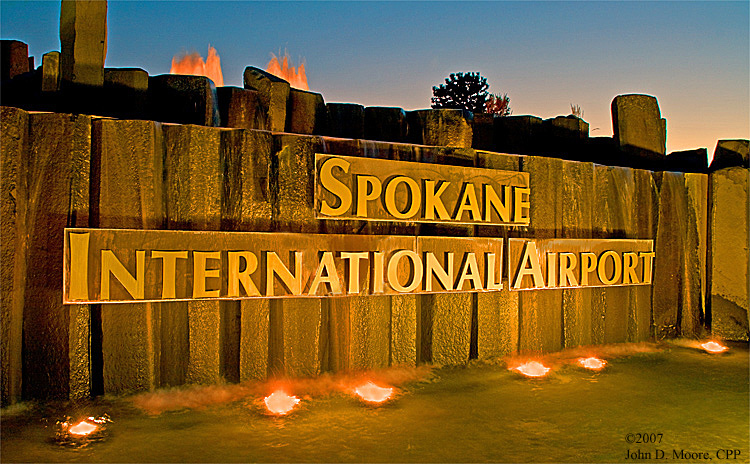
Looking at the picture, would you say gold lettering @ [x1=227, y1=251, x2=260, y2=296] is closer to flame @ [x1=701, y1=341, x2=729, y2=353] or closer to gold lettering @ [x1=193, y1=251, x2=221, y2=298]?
gold lettering @ [x1=193, y1=251, x2=221, y2=298]

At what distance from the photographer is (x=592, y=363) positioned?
4043 millimetres

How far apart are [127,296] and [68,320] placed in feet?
1.12

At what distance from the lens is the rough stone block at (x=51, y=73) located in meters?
3.54

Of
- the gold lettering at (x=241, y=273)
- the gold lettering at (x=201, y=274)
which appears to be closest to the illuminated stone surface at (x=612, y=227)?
the gold lettering at (x=241, y=273)

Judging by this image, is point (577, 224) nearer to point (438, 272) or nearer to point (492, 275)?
point (492, 275)

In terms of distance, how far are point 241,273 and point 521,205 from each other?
2.24 m

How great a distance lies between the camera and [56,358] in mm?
3051

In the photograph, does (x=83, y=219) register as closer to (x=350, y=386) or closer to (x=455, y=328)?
(x=350, y=386)

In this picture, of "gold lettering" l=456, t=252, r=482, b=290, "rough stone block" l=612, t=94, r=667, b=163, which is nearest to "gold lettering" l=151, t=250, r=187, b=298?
"gold lettering" l=456, t=252, r=482, b=290

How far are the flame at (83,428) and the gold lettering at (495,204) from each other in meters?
2.89

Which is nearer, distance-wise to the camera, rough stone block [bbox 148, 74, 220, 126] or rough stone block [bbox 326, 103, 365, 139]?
rough stone block [bbox 148, 74, 220, 126]

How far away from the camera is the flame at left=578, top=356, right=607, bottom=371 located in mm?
3967

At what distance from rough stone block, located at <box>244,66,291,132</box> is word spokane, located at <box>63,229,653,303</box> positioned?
95 centimetres

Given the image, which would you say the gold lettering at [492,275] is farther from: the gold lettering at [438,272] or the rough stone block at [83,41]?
the rough stone block at [83,41]
